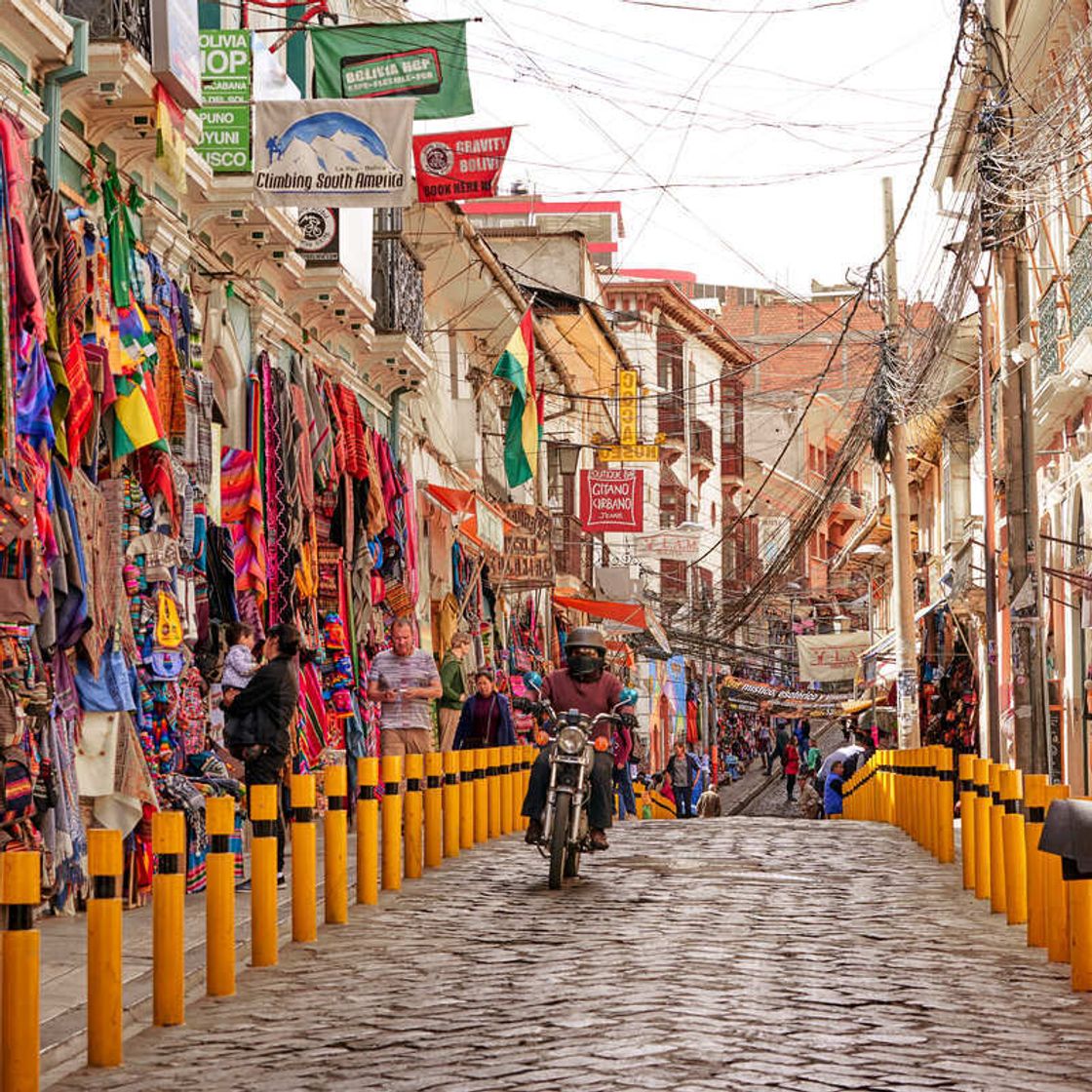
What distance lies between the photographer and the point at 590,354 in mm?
49312

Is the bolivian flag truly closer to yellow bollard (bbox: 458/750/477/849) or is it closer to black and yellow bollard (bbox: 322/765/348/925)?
yellow bollard (bbox: 458/750/477/849)

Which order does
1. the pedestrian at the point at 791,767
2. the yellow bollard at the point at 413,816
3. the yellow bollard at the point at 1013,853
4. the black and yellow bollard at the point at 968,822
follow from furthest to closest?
the pedestrian at the point at 791,767 → the yellow bollard at the point at 413,816 → the black and yellow bollard at the point at 968,822 → the yellow bollard at the point at 1013,853

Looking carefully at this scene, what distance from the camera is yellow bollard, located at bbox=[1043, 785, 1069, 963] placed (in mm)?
10414

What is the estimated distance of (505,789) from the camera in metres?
20.1

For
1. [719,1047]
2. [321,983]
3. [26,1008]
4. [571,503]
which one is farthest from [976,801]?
[571,503]

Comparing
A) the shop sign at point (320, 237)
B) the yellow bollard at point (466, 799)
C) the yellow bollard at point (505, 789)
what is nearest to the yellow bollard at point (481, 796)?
the yellow bollard at point (466, 799)

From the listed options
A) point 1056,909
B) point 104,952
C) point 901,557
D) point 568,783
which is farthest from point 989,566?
point 104,952

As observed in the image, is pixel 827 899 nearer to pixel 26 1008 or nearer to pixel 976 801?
pixel 976 801

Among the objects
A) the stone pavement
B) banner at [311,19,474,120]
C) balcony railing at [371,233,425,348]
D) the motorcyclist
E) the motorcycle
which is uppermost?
banner at [311,19,474,120]

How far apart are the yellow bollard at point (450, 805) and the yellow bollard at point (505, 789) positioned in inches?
91.5

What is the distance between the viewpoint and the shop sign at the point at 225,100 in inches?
656

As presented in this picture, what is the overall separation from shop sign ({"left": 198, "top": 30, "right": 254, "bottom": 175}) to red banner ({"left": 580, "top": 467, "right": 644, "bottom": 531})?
25.3 metres

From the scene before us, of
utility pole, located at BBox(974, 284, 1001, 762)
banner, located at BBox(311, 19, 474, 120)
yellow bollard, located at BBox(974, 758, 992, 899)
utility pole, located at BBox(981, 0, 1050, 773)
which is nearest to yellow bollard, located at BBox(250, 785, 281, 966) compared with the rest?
yellow bollard, located at BBox(974, 758, 992, 899)

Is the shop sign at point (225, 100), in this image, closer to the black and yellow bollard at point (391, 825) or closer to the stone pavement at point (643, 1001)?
the black and yellow bollard at point (391, 825)
